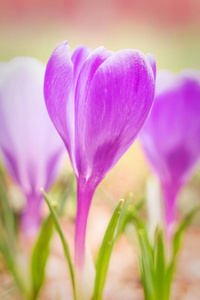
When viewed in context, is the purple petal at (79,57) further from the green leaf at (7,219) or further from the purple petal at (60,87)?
the green leaf at (7,219)

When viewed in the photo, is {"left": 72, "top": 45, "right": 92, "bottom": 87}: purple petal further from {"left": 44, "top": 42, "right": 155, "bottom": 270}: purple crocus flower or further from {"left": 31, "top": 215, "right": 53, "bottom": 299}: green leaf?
{"left": 31, "top": 215, "right": 53, "bottom": 299}: green leaf

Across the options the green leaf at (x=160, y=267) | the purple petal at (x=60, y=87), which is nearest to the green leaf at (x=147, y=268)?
the green leaf at (x=160, y=267)

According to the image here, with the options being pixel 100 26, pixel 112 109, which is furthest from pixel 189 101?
pixel 100 26

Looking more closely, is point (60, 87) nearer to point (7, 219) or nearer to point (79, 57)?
point (79, 57)

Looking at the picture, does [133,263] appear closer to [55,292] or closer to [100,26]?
[55,292]

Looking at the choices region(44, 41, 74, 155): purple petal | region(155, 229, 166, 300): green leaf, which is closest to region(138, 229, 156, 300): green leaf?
region(155, 229, 166, 300): green leaf
